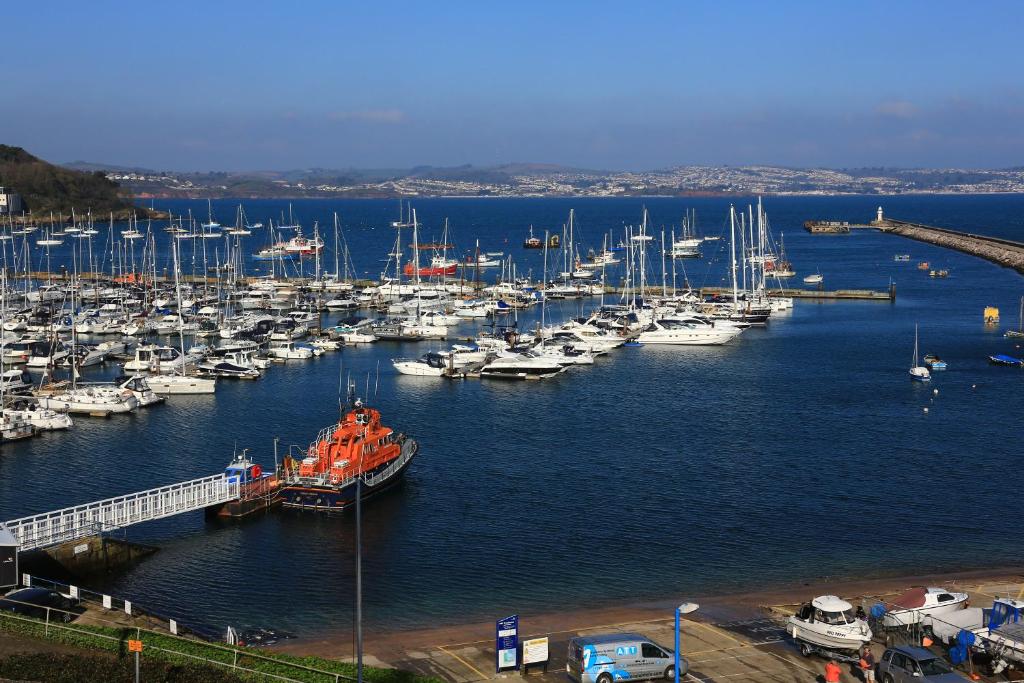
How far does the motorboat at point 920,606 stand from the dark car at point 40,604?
1525cm

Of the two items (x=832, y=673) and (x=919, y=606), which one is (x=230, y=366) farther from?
(x=832, y=673)

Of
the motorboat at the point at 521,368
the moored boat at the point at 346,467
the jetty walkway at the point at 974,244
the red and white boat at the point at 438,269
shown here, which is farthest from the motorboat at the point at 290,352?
the jetty walkway at the point at 974,244

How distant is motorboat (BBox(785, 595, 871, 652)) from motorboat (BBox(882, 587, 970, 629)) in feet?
4.15

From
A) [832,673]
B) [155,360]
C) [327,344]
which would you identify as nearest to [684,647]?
[832,673]

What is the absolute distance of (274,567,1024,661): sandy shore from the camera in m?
21.7

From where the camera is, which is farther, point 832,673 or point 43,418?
point 43,418

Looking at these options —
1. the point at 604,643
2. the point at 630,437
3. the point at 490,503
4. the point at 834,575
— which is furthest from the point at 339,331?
the point at 604,643

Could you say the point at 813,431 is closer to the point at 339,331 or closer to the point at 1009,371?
the point at 1009,371

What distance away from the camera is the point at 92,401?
1752 inches

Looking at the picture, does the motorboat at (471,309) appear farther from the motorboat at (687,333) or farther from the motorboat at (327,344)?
the motorboat at (687,333)

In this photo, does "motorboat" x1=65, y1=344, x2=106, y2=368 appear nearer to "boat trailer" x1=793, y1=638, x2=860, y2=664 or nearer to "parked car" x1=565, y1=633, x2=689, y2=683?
"parked car" x1=565, y1=633, x2=689, y2=683

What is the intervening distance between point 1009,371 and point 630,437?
22.2m

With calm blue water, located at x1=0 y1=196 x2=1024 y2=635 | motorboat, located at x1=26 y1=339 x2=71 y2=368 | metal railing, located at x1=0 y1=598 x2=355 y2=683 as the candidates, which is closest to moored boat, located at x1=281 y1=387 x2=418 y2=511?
calm blue water, located at x1=0 y1=196 x2=1024 y2=635

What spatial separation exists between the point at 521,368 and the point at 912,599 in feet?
104
